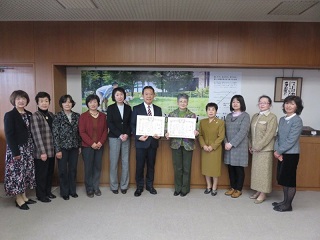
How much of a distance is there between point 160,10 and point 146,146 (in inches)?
68.5

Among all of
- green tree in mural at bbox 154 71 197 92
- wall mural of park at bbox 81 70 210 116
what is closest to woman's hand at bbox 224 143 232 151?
wall mural of park at bbox 81 70 210 116

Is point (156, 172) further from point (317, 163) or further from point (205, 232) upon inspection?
point (317, 163)

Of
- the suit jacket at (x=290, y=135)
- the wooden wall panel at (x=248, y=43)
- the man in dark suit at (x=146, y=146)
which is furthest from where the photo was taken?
the wooden wall panel at (x=248, y=43)

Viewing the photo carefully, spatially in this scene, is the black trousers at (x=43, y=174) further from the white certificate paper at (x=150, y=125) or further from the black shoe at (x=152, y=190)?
the black shoe at (x=152, y=190)

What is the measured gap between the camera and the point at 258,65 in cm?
386

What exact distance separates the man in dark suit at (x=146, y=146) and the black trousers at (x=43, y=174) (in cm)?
113

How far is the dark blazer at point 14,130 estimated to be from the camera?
3074mm

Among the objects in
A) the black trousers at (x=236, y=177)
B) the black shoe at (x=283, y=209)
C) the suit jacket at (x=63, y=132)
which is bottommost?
the black shoe at (x=283, y=209)

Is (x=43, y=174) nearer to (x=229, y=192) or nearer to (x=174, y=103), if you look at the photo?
(x=174, y=103)

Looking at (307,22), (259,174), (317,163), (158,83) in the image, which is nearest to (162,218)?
(259,174)

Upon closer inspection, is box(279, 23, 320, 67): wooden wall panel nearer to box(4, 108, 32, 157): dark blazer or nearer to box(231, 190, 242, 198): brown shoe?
box(231, 190, 242, 198): brown shoe

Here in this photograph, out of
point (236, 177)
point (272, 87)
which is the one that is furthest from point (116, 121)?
point (272, 87)


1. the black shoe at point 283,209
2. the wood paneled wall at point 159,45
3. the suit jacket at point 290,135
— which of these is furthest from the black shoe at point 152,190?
the suit jacket at point 290,135

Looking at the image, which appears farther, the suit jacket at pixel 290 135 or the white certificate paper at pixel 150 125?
the white certificate paper at pixel 150 125
